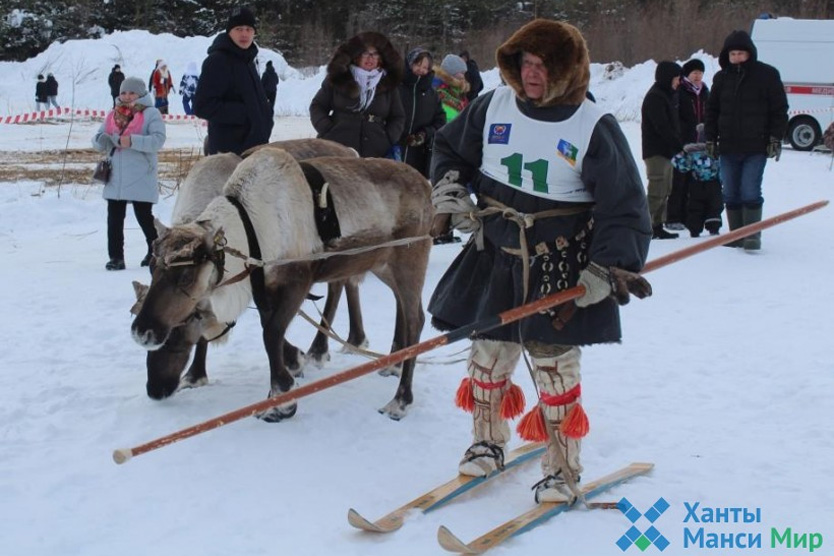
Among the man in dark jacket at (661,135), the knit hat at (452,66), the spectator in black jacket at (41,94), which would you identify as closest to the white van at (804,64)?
the man in dark jacket at (661,135)

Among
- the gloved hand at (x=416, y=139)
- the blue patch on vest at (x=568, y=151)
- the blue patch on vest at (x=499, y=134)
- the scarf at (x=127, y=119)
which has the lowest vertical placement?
the gloved hand at (x=416, y=139)

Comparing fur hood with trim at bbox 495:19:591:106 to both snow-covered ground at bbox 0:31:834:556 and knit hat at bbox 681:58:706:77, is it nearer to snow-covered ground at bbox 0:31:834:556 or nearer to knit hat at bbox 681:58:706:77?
snow-covered ground at bbox 0:31:834:556

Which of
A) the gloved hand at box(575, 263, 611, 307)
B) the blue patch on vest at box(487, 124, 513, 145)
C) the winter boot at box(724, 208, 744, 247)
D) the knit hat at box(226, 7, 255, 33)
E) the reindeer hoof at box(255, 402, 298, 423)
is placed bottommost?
the reindeer hoof at box(255, 402, 298, 423)

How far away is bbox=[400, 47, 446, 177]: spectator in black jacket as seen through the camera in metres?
8.51

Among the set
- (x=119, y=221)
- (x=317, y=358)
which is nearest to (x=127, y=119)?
(x=119, y=221)

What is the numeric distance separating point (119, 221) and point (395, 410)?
4017mm

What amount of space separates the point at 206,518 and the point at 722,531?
1895mm

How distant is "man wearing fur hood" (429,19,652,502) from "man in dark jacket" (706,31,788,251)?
17.8 ft

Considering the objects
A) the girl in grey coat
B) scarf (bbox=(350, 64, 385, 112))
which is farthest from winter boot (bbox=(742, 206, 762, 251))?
the girl in grey coat

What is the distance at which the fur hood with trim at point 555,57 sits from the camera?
11.4 feet

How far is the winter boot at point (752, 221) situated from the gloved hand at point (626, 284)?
5.66 meters

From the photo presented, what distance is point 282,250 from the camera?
14.8ft

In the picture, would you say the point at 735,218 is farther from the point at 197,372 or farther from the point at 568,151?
the point at 568,151

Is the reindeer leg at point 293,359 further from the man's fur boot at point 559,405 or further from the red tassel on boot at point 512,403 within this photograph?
the man's fur boot at point 559,405
